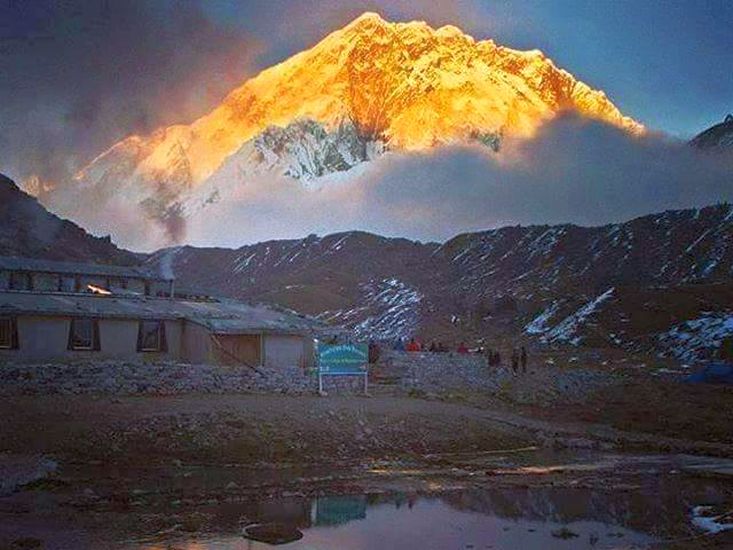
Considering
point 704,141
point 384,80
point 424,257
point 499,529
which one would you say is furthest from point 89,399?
point 704,141

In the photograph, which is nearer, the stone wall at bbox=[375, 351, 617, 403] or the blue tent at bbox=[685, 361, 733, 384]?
the stone wall at bbox=[375, 351, 617, 403]

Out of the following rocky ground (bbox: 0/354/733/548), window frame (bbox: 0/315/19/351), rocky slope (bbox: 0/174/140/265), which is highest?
rocky slope (bbox: 0/174/140/265)

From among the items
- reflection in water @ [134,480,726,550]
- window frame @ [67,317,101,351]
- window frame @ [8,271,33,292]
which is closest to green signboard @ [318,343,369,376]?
window frame @ [67,317,101,351]

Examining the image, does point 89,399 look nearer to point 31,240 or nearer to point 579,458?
point 579,458

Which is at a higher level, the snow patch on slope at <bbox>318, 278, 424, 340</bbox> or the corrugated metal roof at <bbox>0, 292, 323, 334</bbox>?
Result: the snow patch on slope at <bbox>318, 278, 424, 340</bbox>

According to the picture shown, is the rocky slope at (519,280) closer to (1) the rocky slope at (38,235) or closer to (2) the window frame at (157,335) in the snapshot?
(1) the rocky slope at (38,235)

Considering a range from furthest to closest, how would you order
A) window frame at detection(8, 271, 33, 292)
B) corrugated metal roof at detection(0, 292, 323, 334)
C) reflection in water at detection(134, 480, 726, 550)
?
window frame at detection(8, 271, 33, 292), corrugated metal roof at detection(0, 292, 323, 334), reflection in water at detection(134, 480, 726, 550)

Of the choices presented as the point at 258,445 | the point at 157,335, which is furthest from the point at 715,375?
the point at 258,445

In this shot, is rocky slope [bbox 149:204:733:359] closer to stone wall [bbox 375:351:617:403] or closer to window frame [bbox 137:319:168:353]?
stone wall [bbox 375:351:617:403]
